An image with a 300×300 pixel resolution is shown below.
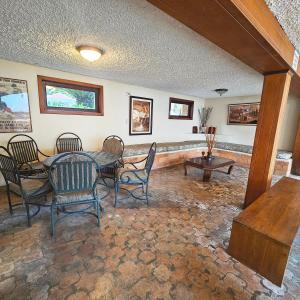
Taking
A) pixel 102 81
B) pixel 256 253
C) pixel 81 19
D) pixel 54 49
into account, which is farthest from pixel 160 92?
pixel 256 253

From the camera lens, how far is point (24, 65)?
2.89 metres

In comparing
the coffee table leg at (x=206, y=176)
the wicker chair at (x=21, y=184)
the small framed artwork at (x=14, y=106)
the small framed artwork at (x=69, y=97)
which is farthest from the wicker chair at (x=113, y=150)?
the coffee table leg at (x=206, y=176)

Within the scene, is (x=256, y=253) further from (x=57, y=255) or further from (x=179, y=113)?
(x=179, y=113)

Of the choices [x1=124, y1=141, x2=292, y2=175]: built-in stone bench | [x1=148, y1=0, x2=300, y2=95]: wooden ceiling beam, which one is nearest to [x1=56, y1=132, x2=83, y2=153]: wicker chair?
[x1=124, y1=141, x2=292, y2=175]: built-in stone bench

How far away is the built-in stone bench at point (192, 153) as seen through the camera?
13.7 feet

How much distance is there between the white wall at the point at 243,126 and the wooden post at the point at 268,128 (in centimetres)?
301

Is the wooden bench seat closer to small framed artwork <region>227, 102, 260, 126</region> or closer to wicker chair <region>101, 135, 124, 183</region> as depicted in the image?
wicker chair <region>101, 135, 124, 183</region>

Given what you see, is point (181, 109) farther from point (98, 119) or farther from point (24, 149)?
point (24, 149)

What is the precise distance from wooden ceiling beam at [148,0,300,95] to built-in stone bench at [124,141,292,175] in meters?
2.88

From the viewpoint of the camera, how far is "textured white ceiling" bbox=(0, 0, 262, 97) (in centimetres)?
141

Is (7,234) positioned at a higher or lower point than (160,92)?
lower

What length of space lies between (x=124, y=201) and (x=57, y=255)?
3.96 feet

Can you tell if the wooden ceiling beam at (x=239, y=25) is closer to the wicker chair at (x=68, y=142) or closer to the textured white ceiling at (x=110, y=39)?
the textured white ceiling at (x=110, y=39)

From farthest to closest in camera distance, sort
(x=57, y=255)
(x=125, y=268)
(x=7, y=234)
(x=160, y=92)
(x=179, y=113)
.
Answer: (x=179, y=113) → (x=160, y=92) → (x=7, y=234) → (x=57, y=255) → (x=125, y=268)
